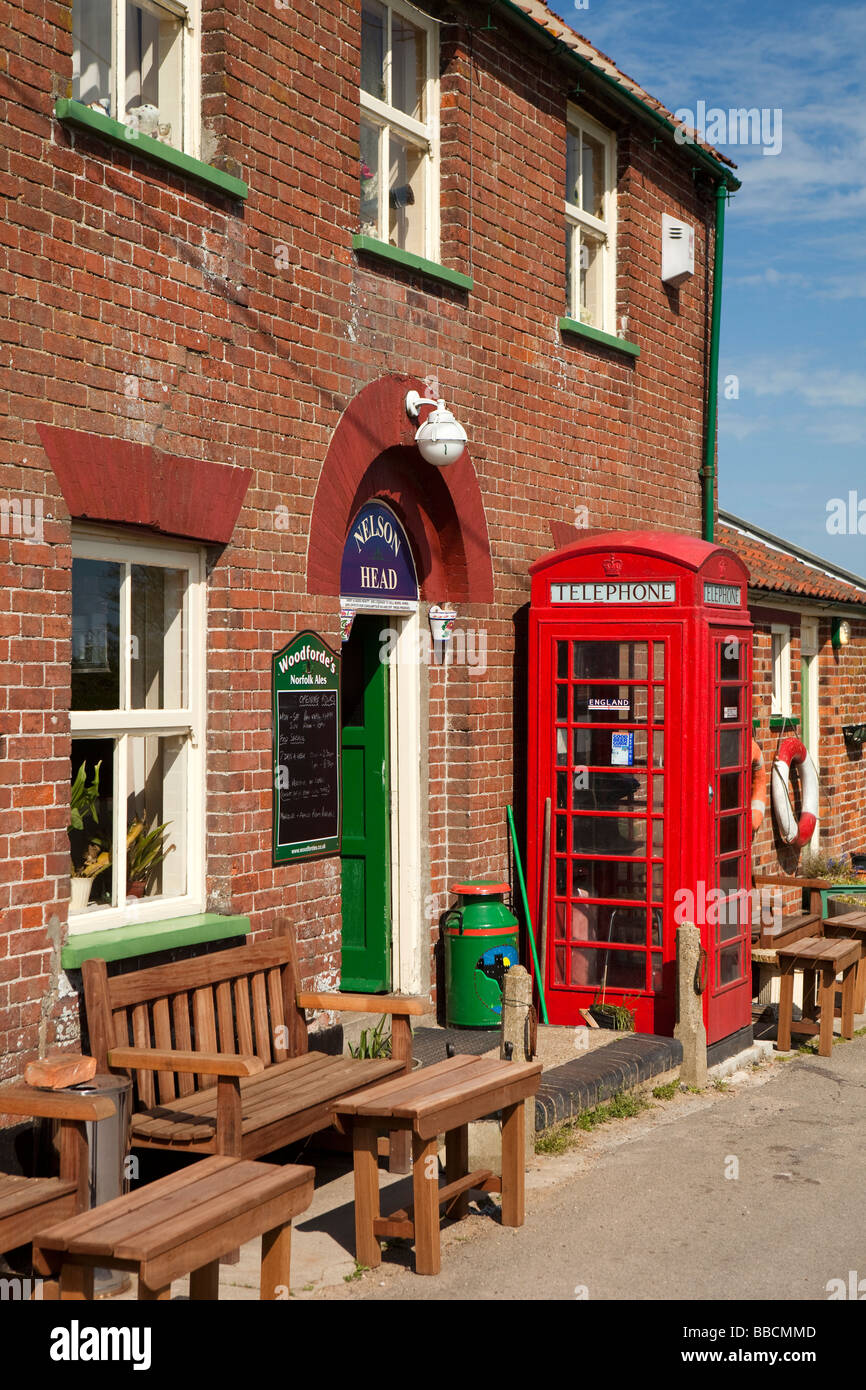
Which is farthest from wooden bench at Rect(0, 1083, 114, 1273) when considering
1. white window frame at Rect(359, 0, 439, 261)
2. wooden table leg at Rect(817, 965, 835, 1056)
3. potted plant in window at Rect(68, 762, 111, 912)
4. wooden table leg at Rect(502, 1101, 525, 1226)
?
wooden table leg at Rect(817, 965, 835, 1056)

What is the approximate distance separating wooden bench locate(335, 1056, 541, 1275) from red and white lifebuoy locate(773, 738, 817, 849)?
8277mm

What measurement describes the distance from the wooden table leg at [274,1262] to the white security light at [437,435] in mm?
4799

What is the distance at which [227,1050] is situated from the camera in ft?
21.0

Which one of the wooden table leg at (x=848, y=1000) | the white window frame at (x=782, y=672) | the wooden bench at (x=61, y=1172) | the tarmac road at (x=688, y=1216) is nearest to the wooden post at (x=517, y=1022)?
the tarmac road at (x=688, y=1216)

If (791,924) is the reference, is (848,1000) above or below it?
below

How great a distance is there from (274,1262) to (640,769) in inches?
179

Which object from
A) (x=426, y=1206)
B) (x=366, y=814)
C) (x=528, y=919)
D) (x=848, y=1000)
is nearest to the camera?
(x=426, y=1206)

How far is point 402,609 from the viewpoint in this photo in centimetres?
894

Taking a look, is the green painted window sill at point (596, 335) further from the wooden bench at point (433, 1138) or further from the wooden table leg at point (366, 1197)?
the wooden table leg at point (366, 1197)

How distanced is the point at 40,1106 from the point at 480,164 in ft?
21.8

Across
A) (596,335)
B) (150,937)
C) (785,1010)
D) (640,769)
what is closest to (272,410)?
(150,937)

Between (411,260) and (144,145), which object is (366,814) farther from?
(144,145)

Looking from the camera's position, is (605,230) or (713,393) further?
(713,393)
